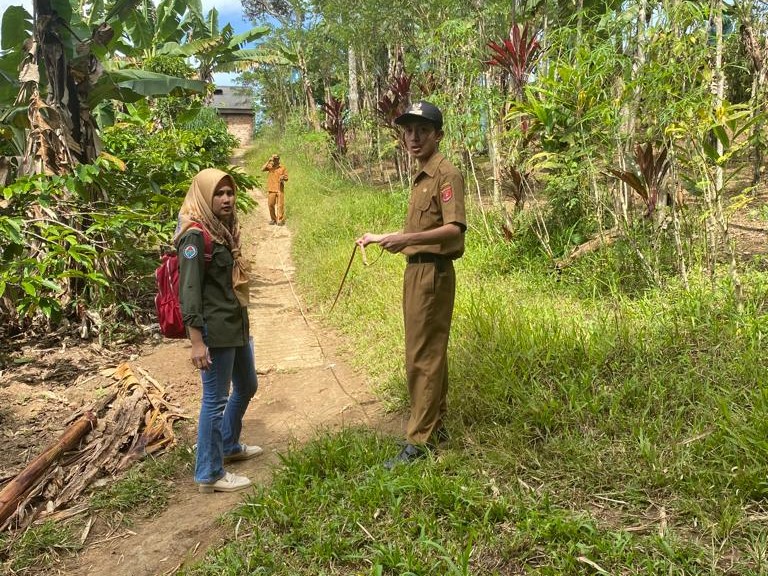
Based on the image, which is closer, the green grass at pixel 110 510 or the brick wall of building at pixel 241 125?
the green grass at pixel 110 510

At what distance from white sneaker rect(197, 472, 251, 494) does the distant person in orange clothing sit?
898 cm

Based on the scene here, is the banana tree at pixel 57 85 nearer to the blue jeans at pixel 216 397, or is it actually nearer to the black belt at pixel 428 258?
the blue jeans at pixel 216 397

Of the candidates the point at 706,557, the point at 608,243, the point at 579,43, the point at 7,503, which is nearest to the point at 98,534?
the point at 7,503

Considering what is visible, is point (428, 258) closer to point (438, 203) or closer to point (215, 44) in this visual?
point (438, 203)

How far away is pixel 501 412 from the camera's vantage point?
3.21 metres

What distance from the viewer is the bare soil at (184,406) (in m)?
2.75

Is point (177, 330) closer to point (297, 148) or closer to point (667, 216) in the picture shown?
point (667, 216)

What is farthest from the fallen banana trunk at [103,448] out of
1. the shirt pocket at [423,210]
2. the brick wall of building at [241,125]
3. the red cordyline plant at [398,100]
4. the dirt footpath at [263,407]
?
the brick wall of building at [241,125]

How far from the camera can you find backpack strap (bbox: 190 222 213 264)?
9.39 ft

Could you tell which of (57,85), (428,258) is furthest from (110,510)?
(57,85)

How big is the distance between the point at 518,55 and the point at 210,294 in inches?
177

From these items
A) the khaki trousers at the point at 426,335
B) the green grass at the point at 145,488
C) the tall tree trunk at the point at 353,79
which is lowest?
the green grass at the point at 145,488

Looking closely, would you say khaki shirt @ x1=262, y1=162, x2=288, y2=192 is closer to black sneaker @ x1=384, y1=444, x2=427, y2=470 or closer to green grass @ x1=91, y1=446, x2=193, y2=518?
green grass @ x1=91, y1=446, x2=193, y2=518

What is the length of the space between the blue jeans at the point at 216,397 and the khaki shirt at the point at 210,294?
11cm
